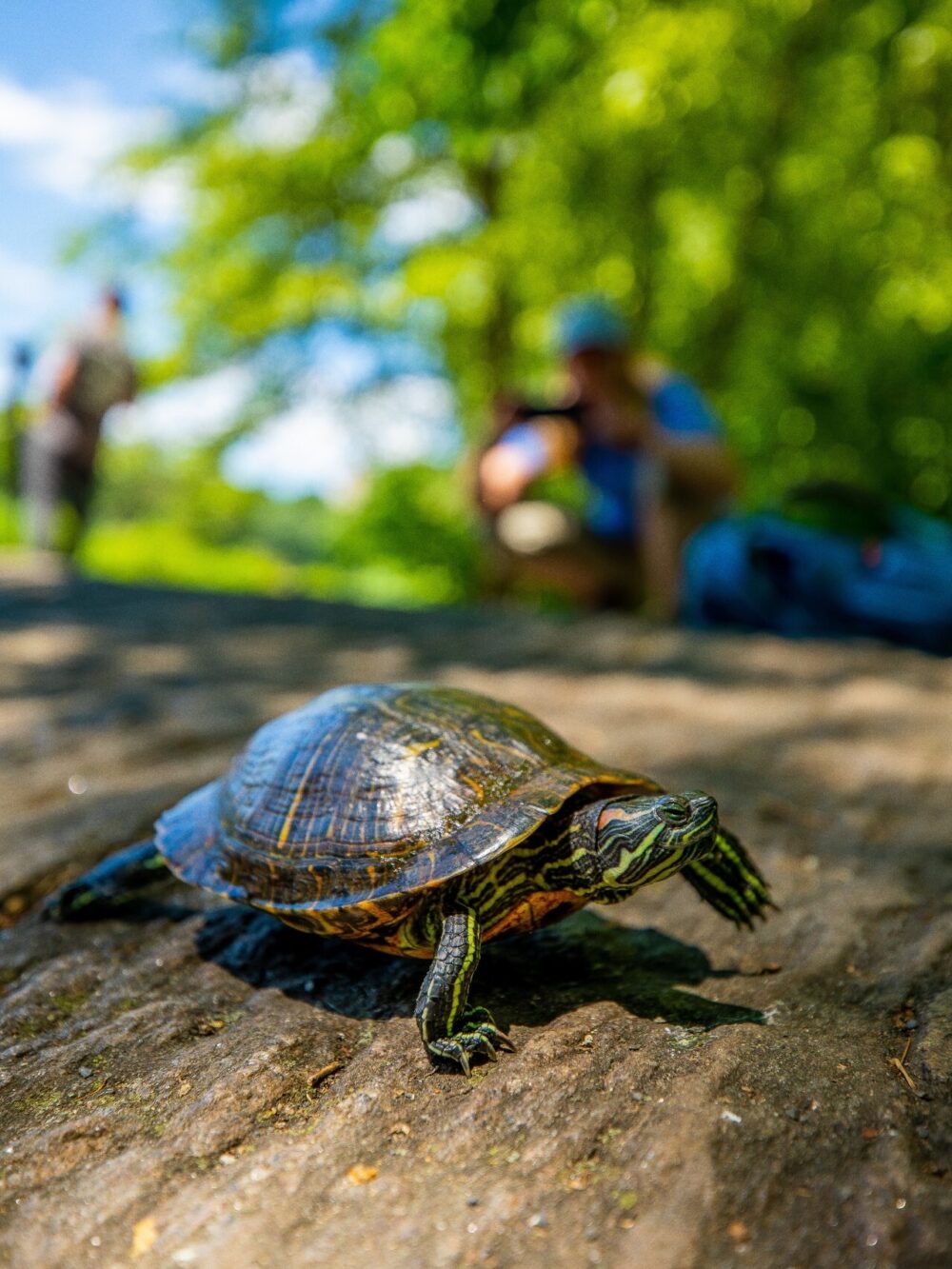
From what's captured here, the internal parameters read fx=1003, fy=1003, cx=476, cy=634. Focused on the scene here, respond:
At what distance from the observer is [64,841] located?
9.85ft

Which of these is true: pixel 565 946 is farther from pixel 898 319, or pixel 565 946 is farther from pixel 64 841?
pixel 898 319

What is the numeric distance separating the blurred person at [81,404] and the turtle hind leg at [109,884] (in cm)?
707

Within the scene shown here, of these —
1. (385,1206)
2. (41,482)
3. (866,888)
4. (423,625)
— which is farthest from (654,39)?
(385,1206)

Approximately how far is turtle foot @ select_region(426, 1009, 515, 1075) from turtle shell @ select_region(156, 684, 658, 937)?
0.26 metres

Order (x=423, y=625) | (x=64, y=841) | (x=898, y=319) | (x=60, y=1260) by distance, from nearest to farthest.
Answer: (x=60, y=1260) < (x=64, y=841) < (x=423, y=625) < (x=898, y=319)

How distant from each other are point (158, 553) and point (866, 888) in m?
15.7

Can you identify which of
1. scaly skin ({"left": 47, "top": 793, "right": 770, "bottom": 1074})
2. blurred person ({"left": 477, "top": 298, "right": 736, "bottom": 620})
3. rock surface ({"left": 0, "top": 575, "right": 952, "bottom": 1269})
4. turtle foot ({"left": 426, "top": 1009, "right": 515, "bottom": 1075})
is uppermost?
blurred person ({"left": 477, "top": 298, "right": 736, "bottom": 620})

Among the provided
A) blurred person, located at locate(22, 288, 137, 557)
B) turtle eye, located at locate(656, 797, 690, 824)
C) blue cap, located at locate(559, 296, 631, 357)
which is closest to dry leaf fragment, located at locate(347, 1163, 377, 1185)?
turtle eye, located at locate(656, 797, 690, 824)

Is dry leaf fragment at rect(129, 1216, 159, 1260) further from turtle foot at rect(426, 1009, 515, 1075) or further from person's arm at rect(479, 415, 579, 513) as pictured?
person's arm at rect(479, 415, 579, 513)

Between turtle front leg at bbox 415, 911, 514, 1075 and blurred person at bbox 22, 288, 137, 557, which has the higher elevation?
blurred person at bbox 22, 288, 137, 557

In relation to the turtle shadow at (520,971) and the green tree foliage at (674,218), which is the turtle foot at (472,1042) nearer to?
the turtle shadow at (520,971)

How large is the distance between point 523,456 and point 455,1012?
5.81 m

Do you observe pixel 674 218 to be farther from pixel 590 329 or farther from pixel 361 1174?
pixel 361 1174

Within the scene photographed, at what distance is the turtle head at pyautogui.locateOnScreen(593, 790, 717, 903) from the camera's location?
193 cm
